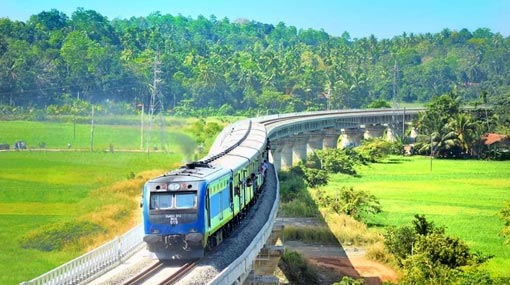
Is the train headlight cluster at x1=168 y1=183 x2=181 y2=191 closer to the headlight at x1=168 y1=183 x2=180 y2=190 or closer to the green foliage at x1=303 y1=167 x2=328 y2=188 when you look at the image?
the headlight at x1=168 y1=183 x2=180 y2=190

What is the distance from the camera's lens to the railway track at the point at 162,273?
25109mm

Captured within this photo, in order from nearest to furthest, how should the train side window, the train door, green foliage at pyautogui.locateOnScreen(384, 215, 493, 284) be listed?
the train side window, the train door, green foliage at pyautogui.locateOnScreen(384, 215, 493, 284)

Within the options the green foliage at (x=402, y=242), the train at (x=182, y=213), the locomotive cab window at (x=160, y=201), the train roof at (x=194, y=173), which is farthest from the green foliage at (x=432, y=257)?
the locomotive cab window at (x=160, y=201)

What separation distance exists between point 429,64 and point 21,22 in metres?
104

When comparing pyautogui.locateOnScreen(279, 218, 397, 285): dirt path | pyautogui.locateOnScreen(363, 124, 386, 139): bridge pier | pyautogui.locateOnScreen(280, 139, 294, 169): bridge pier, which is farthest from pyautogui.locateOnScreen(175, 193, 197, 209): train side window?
pyautogui.locateOnScreen(363, 124, 386, 139): bridge pier

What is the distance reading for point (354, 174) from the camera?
85.5 meters

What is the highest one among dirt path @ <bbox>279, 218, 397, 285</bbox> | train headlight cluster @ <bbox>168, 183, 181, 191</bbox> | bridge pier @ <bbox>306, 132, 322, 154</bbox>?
train headlight cluster @ <bbox>168, 183, 181, 191</bbox>

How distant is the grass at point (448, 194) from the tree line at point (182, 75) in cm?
2793

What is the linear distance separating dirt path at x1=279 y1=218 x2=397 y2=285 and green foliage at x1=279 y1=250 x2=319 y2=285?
570 millimetres

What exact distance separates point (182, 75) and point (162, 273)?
100291mm

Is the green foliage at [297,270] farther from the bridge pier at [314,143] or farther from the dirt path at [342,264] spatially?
the bridge pier at [314,143]

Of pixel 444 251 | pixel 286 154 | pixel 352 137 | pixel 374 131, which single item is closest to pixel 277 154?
pixel 286 154

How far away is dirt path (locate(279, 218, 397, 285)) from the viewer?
144 feet

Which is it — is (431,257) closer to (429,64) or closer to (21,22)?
(21,22)
